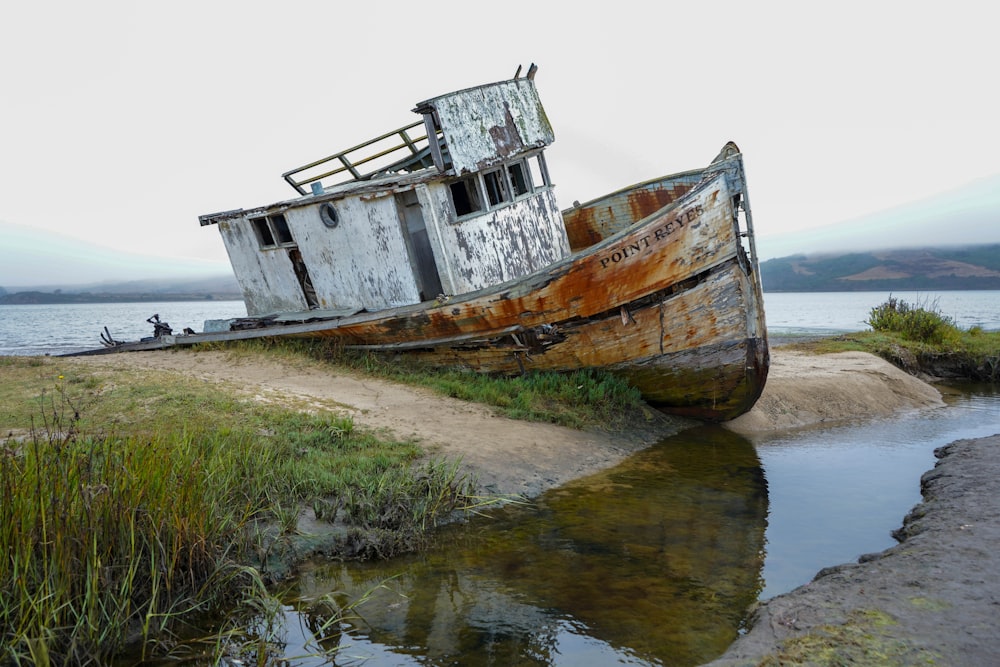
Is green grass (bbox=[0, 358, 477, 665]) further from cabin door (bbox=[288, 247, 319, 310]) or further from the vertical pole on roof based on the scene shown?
cabin door (bbox=[288, 247, 319, 310])

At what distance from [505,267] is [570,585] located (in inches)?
255

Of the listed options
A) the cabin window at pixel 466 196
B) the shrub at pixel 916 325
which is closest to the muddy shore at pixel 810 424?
the cabin window at pixel 466 196

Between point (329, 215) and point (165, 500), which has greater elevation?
point (329, 215)

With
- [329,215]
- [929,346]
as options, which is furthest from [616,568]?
[929,346]

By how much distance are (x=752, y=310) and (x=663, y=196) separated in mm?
3846

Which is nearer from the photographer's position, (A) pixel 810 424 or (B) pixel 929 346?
(A) pixel 810 424

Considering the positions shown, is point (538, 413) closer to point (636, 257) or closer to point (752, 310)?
point (636, 257)

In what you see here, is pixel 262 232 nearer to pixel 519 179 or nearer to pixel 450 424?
pixel 519 179

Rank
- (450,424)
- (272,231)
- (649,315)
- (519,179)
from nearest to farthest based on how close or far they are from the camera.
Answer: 1. (450,424)
2. (649,315)
3. (519,179)
4. (272,231)

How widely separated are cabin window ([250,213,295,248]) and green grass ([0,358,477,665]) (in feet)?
18.0

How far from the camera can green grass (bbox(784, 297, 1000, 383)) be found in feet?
42.0

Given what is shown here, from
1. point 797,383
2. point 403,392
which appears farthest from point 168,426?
point 797,383

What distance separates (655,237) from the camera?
27.6 feet

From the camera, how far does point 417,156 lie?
12.2 metres
